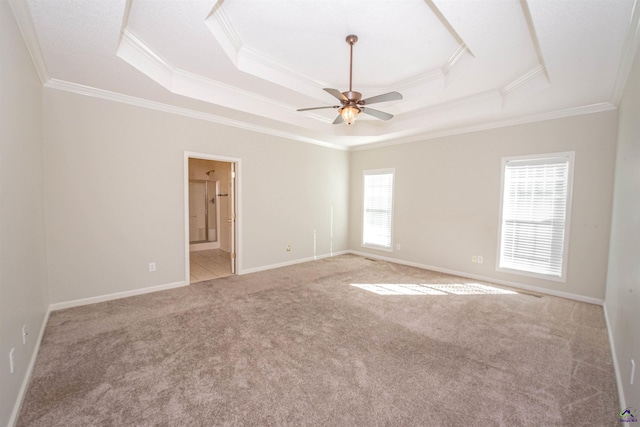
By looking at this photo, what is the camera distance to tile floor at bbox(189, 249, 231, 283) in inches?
191

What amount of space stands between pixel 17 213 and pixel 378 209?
5.68 m

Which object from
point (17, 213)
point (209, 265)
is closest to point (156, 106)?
point (17, 213)

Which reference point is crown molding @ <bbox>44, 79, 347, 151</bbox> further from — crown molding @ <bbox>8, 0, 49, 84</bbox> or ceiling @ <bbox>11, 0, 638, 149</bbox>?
crown molding @ <bbox>8, 0, 49, 84</bbox>

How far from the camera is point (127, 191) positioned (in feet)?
12.2

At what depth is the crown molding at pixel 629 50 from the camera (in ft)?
6.32

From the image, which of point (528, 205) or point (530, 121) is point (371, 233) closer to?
point (528, 205)

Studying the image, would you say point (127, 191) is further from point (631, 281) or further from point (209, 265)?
point (631, 281)

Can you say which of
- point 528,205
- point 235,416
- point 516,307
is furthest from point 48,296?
point 528,205

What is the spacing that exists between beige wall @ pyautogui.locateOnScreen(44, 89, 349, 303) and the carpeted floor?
48 cm

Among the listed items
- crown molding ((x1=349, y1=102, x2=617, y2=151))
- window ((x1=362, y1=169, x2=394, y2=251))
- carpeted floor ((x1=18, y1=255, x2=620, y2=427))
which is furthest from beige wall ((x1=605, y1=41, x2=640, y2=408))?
window ((x1=362, y1=169, x2=394, y2=251))

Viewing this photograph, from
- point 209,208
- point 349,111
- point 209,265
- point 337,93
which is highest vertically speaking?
point 337,93

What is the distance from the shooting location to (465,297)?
12.8 ft

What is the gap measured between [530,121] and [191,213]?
7.91 meters

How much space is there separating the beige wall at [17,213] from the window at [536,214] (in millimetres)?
5765
